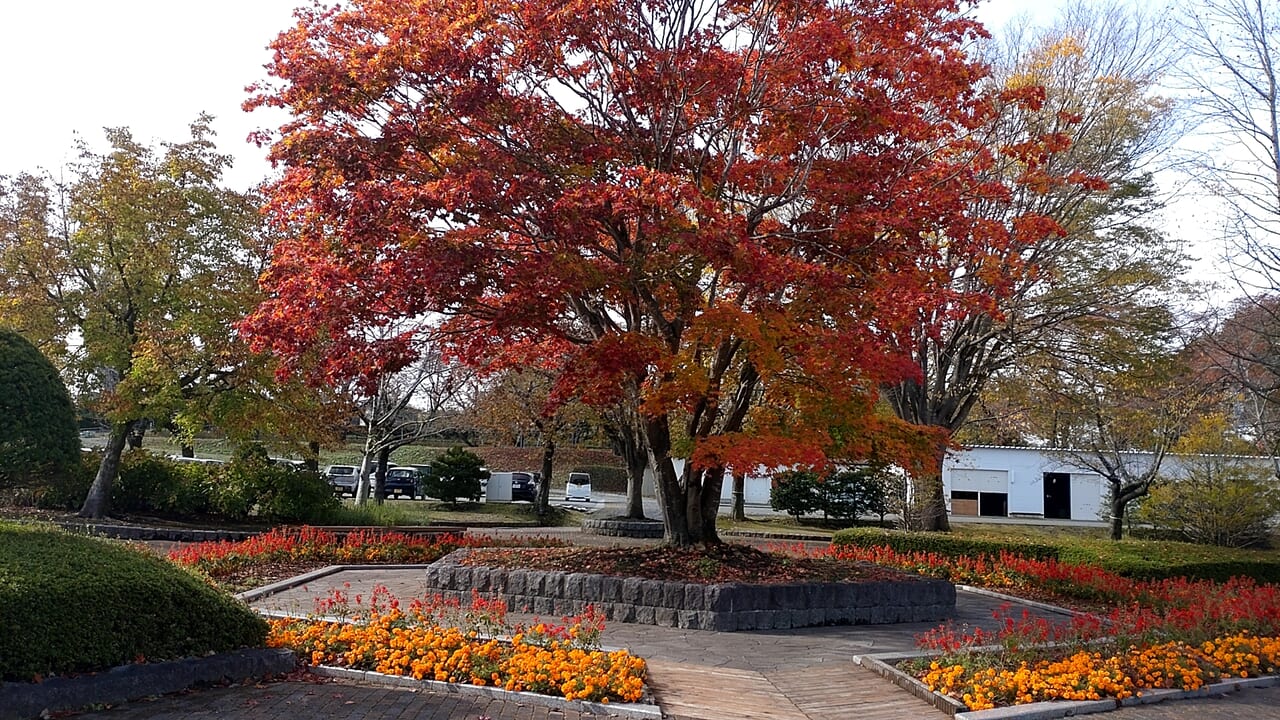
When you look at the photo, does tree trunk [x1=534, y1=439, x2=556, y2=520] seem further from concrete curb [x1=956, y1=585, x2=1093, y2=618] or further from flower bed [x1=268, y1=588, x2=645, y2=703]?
flower bed [x1=268, y1=588, x2=645, y2=703]

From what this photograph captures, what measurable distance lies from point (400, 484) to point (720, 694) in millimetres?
30509

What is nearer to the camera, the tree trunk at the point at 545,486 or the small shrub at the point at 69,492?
the small shrub at the point at 69,492

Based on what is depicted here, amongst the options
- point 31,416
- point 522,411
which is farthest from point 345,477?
point 31,416

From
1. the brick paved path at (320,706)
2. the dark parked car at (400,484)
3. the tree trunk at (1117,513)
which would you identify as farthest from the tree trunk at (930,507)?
the dark parked car at (400,484)

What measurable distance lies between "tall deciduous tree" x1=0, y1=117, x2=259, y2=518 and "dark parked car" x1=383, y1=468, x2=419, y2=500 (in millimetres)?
15346

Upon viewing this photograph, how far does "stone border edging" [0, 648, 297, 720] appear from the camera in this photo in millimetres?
5266

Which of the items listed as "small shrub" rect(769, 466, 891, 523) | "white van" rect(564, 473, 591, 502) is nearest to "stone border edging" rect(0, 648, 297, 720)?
"small shrub" rect(769, 466, 891, 523)

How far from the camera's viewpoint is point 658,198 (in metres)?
9.45

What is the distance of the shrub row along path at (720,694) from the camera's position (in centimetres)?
601

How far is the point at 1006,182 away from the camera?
19656 millimetres

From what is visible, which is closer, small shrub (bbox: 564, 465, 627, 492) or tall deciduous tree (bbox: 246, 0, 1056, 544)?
tall deciduous tree (bbox: 246, 0, 1056, 544)

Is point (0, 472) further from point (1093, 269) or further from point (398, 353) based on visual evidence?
point (1093, 269)

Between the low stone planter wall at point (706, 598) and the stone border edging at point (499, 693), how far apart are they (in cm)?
383

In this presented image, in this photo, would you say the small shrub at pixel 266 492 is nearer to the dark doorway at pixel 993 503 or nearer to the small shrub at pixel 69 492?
the small shrub at pixel 69 492
